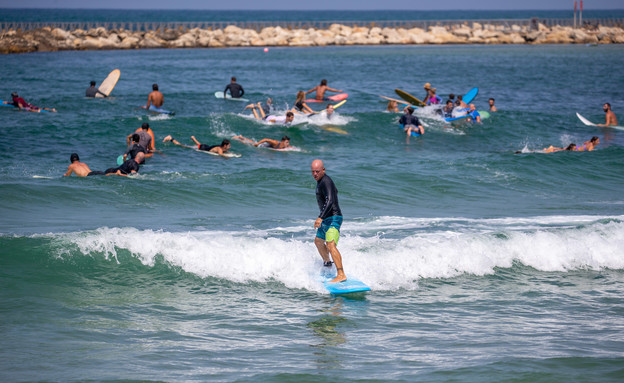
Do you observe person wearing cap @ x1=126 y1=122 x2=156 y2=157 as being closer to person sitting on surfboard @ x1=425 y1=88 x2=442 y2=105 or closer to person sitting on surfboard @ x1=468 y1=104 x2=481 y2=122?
person sitting on surfboard @ x1=468 y1=104 x2=481 y2=122

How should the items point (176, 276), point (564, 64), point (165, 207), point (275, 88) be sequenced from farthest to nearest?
point (564, 64), point (275, 88), point (165, 207), point (176, 276)

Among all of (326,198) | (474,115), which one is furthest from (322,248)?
(474,115)

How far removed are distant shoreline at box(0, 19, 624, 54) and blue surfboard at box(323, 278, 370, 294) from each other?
52.8 meters

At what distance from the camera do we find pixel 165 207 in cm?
1431

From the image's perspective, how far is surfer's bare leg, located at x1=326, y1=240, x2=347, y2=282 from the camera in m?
9.46

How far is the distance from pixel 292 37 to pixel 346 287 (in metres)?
60.6

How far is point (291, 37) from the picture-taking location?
67.5 m

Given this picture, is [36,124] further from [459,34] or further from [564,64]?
[459,34]

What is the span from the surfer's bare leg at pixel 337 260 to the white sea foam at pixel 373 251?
337 millimetres

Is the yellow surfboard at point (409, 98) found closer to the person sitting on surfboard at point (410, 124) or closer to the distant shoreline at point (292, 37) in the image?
the person sitting on surfboard at point (410, 124)

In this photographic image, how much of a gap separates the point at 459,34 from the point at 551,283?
65.9 meters

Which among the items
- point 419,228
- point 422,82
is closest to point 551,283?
point 419,228

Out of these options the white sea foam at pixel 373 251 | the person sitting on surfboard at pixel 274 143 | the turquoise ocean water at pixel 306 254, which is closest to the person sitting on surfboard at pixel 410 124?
the turquoise ocean water at pixel 306 254

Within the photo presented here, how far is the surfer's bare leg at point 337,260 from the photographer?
9461 mm
